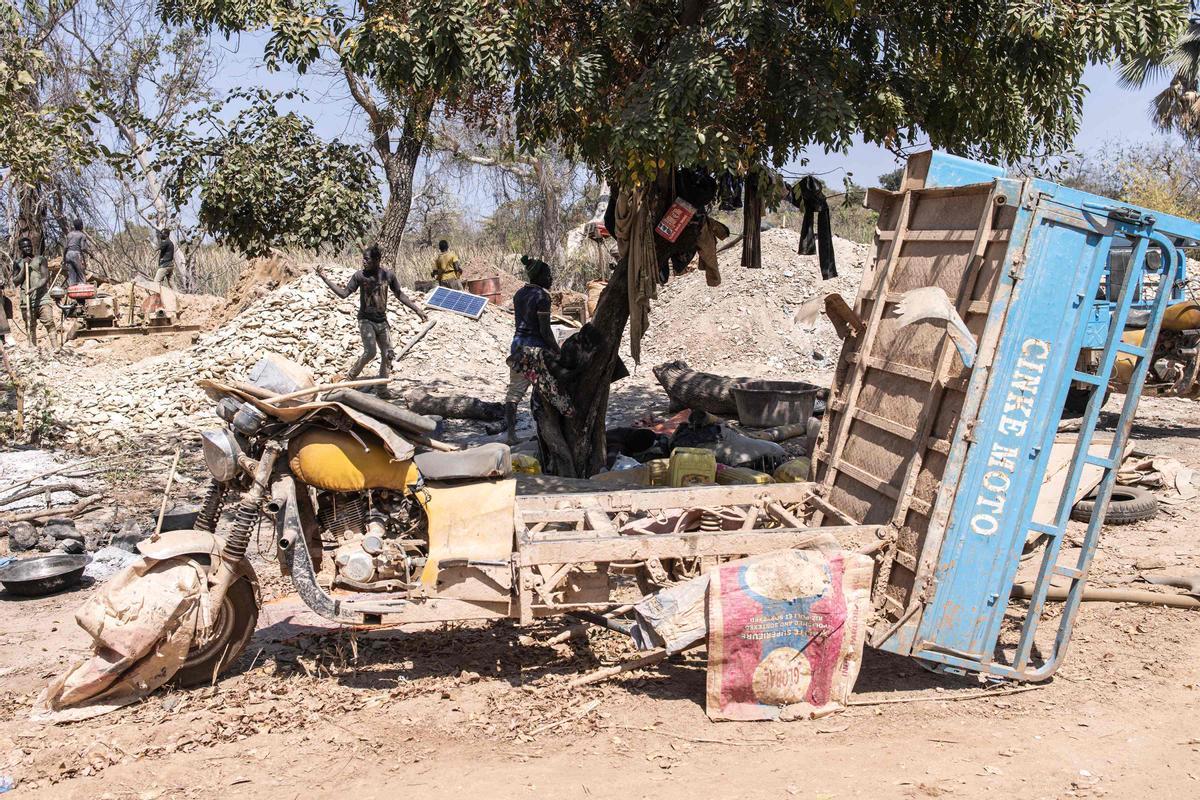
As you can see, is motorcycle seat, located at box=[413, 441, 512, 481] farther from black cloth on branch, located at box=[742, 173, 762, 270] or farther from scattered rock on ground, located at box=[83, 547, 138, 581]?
black cloth on branch, located at box=[742, 173, 762, 270]

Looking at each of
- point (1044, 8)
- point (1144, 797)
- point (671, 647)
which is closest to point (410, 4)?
point (1044, 8)

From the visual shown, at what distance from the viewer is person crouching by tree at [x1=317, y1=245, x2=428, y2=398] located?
1266 cm

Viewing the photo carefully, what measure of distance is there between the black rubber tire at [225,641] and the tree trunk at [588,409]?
4.31m

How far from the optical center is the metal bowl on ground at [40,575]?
6227 mm

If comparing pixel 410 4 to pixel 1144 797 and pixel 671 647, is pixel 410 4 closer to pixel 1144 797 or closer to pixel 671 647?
pixel 671 647

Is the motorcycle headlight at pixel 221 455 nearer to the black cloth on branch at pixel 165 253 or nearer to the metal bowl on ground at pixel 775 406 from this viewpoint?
the metal bowl on ground at pixel 775 406

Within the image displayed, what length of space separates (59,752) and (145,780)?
0.47 m

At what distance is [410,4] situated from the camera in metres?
7.48

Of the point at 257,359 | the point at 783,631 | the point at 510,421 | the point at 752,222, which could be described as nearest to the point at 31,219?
the point at 257,359

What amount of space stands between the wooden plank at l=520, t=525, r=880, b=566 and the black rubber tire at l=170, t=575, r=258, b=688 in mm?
1396

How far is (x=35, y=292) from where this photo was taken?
17.3m

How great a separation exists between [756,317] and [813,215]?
9954 millimetres

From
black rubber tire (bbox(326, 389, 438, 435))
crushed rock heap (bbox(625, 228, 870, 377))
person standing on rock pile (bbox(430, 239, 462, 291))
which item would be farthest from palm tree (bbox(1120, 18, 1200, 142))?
black rubber tire (bbox(326, 389, 438, 435))

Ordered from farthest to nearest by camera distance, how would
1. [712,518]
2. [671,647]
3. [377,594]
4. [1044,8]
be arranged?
[1044,8], [712,518], [377,594], [671,647]
